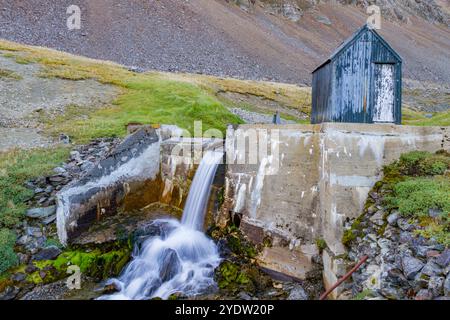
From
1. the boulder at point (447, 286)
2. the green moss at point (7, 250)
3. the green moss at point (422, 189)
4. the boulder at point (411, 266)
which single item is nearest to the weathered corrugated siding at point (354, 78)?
the green moss at point (422, 189)

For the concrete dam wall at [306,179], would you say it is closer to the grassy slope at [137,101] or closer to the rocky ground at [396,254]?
the rocky ground at [396,254]

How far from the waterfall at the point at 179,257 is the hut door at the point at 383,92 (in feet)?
23.1

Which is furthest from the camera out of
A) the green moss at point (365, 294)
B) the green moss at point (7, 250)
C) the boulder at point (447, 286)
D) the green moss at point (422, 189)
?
the green moss at point (7, 250)

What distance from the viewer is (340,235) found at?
900 centimetres

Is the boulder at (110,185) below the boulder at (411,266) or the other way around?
the other way around

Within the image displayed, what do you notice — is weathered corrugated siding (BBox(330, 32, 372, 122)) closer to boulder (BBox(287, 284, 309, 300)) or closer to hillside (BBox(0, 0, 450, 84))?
boulder (BBox(287, 284, 309, 300))

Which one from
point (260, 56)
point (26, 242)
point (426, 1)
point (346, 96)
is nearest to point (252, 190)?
point (346, 96)

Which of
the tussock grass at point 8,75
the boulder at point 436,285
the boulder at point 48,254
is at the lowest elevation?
the boulder at point 48,254

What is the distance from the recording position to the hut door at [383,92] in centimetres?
1433

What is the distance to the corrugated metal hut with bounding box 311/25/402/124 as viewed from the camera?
14266mm

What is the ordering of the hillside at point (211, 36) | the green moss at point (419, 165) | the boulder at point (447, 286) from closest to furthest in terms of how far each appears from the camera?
the boulder at point (447, 286), the green moss at point (419, 165), the hillside at point (211, 36)

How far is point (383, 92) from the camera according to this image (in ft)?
47.0

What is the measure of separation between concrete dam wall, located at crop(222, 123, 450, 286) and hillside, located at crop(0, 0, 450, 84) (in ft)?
129

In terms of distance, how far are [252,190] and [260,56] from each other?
5327cm
